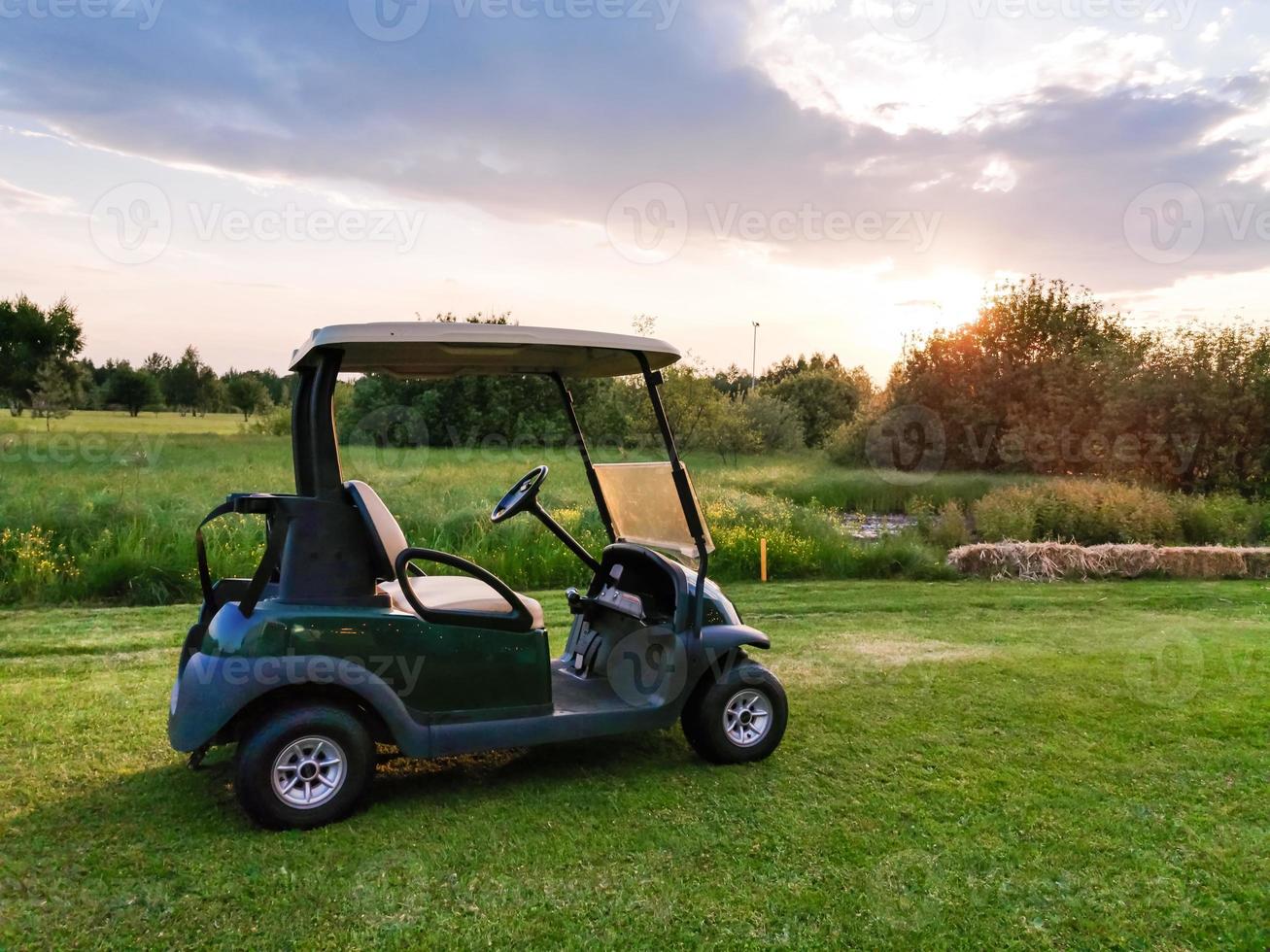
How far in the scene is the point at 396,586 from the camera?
13.6ft

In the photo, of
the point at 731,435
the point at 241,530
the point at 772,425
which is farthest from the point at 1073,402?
the point at 241,530

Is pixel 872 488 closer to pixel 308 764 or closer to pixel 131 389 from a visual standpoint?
pixel 308 764

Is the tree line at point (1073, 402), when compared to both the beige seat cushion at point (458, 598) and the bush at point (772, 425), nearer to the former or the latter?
the bush at point (772, 425)

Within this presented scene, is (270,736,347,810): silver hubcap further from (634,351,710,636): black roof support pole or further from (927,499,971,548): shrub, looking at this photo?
(927,499,971,548): shrub

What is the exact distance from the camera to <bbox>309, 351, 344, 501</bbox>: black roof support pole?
3.59 m

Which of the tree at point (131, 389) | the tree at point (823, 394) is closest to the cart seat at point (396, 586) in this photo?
the tree at point (131, 389)

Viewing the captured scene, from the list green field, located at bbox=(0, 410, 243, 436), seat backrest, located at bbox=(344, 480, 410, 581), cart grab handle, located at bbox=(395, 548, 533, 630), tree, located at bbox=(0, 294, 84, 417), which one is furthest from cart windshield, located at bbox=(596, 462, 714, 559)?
tree, located at bbox=(0, 294, 84, 417)

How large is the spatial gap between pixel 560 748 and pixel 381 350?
2.02 m

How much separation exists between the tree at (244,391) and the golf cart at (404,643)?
45.5 metres

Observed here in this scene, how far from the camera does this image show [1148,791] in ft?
12.9

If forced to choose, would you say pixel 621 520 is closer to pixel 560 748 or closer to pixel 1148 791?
pixel 560 748

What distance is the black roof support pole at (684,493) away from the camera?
407 cm

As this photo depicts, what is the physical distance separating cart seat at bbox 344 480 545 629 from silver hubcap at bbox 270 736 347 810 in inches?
23.1

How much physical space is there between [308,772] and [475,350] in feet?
5.79
